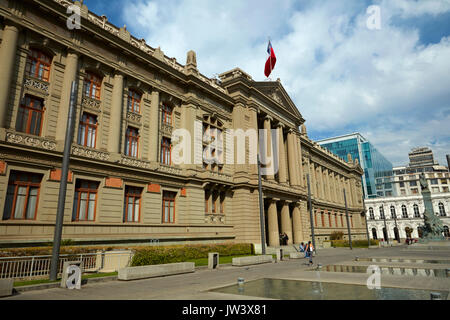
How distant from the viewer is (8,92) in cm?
1812

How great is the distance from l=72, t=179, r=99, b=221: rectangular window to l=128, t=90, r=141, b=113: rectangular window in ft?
26.1

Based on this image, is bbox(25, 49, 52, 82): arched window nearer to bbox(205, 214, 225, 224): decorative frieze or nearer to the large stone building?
the large stone building

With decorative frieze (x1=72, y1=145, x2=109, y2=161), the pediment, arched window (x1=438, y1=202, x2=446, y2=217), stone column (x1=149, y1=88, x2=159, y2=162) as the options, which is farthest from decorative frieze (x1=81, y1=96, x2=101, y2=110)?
arched window (x1=438, y1=202, x2=446, y2=217)

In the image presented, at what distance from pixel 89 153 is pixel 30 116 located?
4.40 metres

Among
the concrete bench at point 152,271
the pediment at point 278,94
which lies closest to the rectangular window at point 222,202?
the concrete bench at point 152,271

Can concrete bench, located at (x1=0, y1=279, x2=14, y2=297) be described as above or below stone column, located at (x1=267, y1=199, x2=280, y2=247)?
below

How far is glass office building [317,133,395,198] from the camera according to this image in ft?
387

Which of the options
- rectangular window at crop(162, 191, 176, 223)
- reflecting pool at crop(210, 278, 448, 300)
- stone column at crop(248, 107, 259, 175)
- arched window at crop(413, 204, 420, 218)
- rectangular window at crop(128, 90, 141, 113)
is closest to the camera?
reflecting pool at crop(210, 278, 448, 300)

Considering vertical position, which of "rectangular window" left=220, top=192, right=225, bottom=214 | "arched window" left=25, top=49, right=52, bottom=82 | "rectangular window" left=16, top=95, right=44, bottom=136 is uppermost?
"arched window" left=25, top=49, right=52, bottom=82

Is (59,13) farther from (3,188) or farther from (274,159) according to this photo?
(274,159)

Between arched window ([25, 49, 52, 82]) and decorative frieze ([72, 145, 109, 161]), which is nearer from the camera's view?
arched window ([25, 49, 52, 82])

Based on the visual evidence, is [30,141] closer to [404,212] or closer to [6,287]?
[6,287]

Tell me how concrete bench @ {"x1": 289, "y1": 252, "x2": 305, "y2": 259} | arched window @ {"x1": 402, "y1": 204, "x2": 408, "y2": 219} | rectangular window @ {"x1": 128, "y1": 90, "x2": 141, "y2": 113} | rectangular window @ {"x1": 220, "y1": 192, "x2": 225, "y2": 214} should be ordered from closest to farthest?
rectangular window @ {"x1": 128, "y1": 90, "x2": 141, "y2": 113}
concrete bench @ {"x1": 289, "y1": 252, "x2": 305, "y2": 259}
rectangular window @ {"x1": 220, "y1": 192, "x2": 225, "y2": 214}
arched window @ {"x1": 402, "y1": 204, "x2": 408, "y2": 219}

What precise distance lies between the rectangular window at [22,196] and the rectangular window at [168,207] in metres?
10.7
